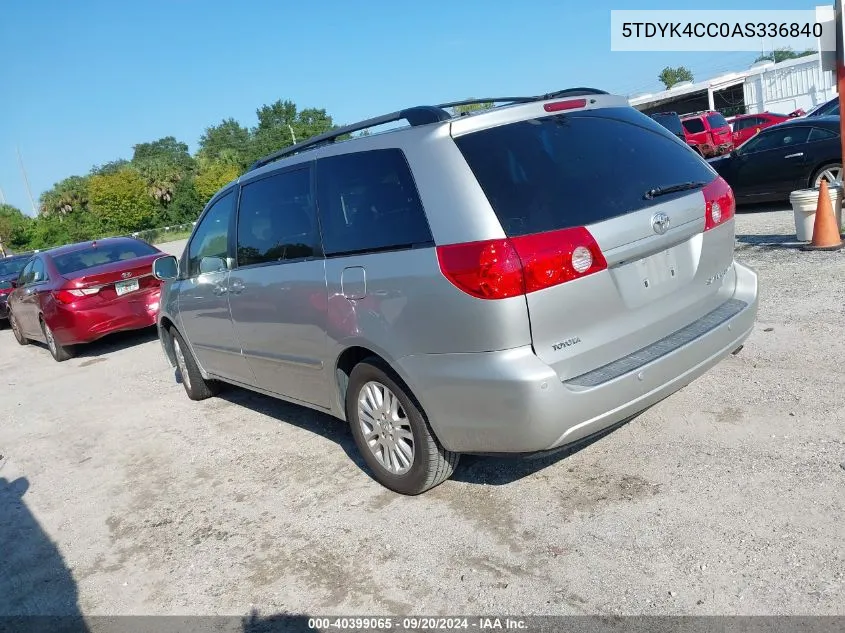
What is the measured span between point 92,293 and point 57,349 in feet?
4.54

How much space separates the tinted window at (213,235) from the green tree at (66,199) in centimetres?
6404

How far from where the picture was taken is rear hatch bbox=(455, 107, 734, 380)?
319 centimetres

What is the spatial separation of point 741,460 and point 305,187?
2.88m

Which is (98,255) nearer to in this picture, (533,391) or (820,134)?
(533,391)

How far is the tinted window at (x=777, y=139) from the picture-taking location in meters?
11.2

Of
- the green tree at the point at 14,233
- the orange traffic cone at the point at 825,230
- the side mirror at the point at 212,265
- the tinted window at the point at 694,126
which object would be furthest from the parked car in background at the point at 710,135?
the green tree at the point at 14,233

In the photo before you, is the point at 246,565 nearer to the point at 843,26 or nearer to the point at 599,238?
the point at 599,238

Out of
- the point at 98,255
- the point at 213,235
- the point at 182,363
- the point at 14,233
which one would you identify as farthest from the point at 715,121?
the point at 14,233

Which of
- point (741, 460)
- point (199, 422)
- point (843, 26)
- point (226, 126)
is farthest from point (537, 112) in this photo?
point (226, 126)

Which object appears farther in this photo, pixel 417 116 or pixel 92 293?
pixel 92 293

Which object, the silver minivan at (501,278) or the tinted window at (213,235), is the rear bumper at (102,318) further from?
the silver minivan at (501,278)

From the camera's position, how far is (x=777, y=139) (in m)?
11.5

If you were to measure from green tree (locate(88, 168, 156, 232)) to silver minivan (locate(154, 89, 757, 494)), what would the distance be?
59.1 meters

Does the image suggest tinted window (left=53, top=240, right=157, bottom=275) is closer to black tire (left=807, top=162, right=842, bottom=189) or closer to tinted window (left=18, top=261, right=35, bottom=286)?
tinted window (left=18, top=261, right=35, bottom=286)
